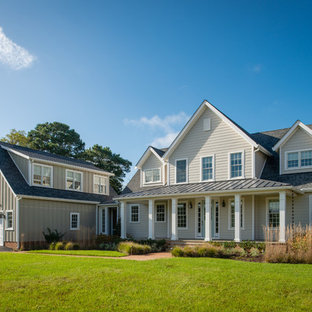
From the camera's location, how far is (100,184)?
28.6 metres

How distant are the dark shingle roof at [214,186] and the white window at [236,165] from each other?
1.89 feet

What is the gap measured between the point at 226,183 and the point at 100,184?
13492mm

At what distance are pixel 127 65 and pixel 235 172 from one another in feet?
27.8

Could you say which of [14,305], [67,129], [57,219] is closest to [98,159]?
[67,129]

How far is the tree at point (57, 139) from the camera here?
42062 mm

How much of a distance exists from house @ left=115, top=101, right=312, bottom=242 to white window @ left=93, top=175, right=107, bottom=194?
20.1 ft

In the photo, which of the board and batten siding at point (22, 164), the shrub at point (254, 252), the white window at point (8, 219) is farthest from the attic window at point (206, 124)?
the white window at point (8, 219)

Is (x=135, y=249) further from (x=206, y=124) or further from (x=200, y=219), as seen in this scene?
(x=206, y=124)

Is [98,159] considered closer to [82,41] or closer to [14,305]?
[82,41]

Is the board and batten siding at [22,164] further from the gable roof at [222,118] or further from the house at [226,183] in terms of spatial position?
the gable roof at [222,118]

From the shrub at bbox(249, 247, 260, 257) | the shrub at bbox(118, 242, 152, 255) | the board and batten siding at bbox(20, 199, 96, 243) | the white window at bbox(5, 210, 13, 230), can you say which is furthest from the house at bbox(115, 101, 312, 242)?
the white window at bbox(5, 210, 13, 230)

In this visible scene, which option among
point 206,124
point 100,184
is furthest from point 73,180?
point 206,124

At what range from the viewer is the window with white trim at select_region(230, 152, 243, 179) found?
61.9ft

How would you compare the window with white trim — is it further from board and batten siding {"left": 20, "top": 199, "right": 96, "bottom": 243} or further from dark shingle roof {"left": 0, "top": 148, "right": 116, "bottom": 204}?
board and batten siding {"left": 20, "top": 199, "right": 96, "bottom": 243}
